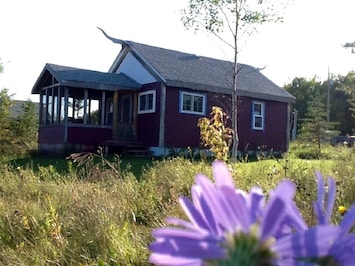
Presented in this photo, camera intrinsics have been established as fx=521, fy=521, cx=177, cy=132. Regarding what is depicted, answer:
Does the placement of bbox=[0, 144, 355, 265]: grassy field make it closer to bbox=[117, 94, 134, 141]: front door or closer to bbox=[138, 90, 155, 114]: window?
bbox=[138, 90, 155, 114]: window

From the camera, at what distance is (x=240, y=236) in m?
0.34

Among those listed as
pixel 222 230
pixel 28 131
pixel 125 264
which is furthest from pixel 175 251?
pixel 28 131

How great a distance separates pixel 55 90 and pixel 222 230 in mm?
22046

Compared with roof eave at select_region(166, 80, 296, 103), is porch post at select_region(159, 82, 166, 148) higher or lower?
lower

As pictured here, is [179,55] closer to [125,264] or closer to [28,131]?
[28,131]

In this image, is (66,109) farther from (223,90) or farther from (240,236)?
(240,236)

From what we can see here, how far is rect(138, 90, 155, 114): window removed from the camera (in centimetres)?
2050

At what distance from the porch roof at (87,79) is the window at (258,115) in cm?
551

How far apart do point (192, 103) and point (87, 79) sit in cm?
425

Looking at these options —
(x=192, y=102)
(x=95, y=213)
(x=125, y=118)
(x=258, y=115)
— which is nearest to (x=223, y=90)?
(x=192, y=102)

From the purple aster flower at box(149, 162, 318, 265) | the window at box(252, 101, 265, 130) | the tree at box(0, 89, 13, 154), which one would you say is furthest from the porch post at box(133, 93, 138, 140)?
the purple aster flower at box(149, 162, 318, 265)

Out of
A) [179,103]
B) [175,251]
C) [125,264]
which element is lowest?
[125,264]

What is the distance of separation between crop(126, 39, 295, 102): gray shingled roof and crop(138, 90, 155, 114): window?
1.10 m

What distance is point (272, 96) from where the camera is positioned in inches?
920
